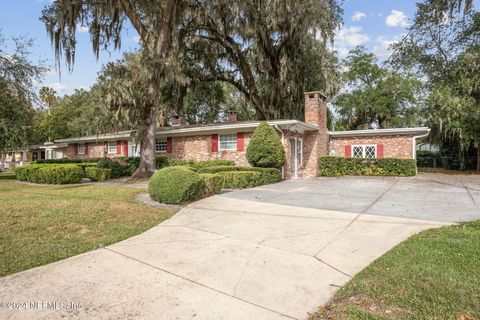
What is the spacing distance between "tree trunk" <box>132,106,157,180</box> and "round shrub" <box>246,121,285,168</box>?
4965 millimetres

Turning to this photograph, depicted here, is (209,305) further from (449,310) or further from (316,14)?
(316,14)

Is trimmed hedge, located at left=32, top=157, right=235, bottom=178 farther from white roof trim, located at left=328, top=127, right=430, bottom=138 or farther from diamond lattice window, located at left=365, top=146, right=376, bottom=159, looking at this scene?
diamond lattice window, located at left=365, top=146, right=376, bottom=159

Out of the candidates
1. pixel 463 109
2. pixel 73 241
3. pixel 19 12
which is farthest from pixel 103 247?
pixel 463 109

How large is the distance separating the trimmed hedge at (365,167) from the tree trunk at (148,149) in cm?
880

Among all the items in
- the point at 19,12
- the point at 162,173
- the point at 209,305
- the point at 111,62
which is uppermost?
the point at 19,12

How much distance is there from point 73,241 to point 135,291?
2223 mm

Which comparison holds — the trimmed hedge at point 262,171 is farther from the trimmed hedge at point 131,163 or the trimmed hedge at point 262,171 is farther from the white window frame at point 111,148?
the white window frame at point 111,148

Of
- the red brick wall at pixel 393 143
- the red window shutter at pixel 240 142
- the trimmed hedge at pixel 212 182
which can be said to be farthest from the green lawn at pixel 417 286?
the red brick wall at pixel 393 143

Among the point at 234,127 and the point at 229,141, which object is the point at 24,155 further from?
the point at 234,127

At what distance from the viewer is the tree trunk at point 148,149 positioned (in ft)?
50.4

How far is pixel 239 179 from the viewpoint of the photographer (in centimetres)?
1120

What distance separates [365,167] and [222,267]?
14.4m

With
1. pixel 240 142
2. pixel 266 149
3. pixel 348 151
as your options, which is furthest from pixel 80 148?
pixel 348 151

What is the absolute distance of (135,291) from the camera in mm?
3174
